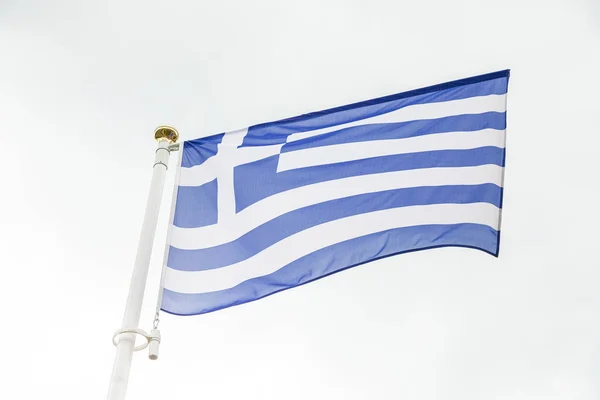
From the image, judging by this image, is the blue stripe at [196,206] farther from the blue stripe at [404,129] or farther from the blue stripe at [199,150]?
the blue stripe at [404,129]

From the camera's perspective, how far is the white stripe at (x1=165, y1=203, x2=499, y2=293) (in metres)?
8.61

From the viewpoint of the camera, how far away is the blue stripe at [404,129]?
9344 mm

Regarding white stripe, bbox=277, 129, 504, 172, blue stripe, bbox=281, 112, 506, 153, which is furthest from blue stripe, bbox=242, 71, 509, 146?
white stripe, bbox=277, 129, 504, 172

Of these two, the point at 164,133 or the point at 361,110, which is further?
the point at 361,110

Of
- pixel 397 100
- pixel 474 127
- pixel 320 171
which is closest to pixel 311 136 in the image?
pixel 320 171

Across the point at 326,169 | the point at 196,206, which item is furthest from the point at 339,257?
the point at 196,206

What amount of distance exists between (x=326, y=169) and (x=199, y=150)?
5.34 feet

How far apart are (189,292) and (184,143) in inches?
82.8

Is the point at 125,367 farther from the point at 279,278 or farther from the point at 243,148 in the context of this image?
the point at 243,148

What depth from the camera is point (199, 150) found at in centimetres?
956

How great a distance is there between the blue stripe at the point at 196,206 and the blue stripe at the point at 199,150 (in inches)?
13.9

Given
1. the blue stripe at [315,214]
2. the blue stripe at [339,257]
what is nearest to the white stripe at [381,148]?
the blue stripe at [315,214]

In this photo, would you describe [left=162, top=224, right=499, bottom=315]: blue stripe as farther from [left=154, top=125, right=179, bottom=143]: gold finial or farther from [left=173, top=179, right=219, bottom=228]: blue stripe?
[left=154, top=125, right=179, bottom=143]: gold finial

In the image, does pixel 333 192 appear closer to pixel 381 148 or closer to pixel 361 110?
pixel 381 148
